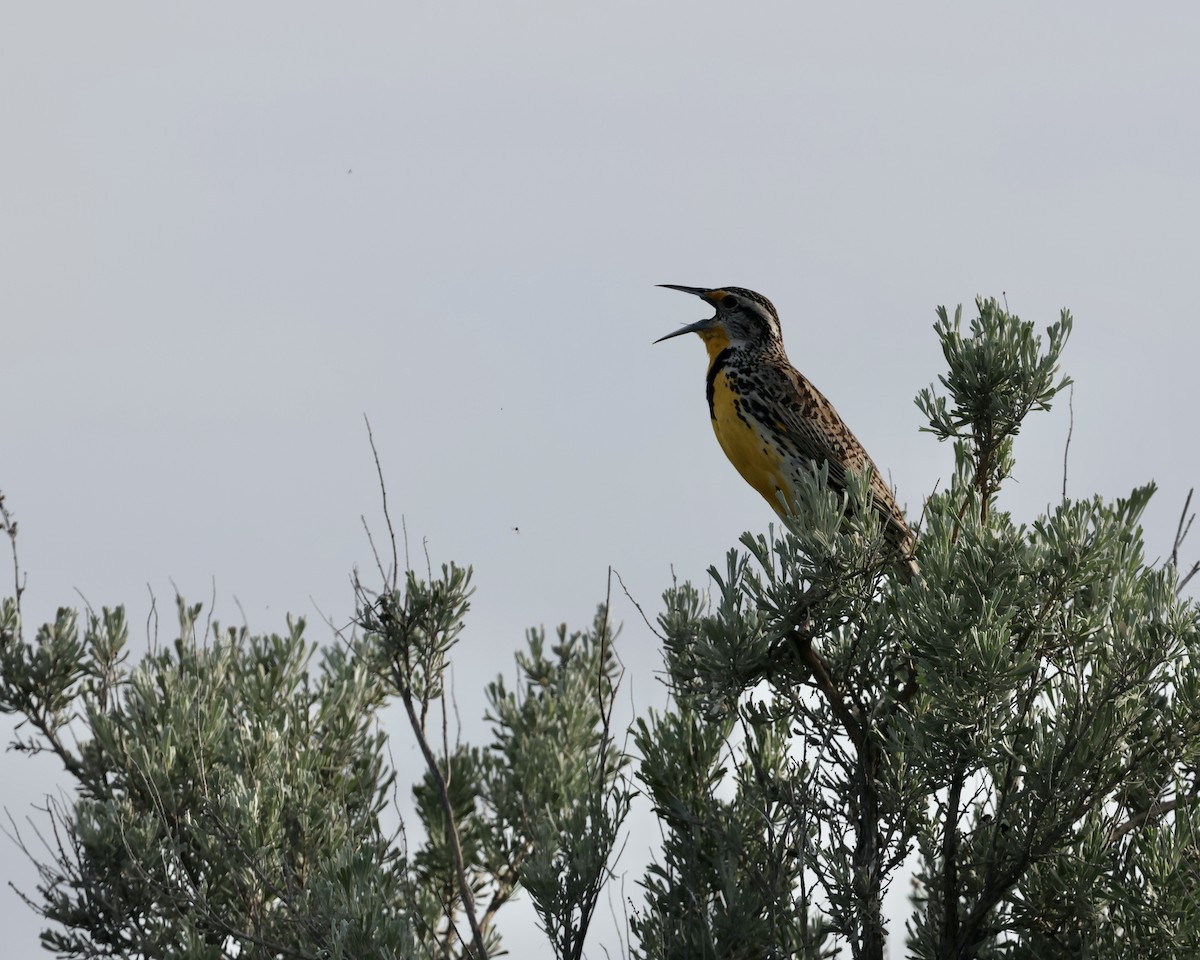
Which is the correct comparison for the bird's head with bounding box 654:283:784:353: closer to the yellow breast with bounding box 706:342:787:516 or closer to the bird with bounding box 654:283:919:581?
the bird with bounding box 654:283:919:581

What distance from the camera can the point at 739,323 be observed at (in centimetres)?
677

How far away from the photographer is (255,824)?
18.2ft

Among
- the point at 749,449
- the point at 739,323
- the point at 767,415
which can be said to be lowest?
the point at 749,449

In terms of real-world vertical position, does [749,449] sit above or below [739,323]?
below

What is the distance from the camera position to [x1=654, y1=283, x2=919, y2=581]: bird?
588 cm

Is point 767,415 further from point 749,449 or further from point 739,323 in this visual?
point 739,323

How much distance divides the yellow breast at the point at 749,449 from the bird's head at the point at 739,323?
58 centimetres

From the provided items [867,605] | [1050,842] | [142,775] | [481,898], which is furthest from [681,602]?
[481,898]

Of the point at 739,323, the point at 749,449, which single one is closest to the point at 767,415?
the point at 749,449

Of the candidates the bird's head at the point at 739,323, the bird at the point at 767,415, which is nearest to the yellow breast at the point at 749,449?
the bird at the point at 767,415

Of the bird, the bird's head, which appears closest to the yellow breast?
the bird

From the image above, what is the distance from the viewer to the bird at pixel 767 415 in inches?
231

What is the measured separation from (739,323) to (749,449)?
40.3 inches

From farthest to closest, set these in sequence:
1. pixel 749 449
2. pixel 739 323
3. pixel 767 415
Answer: pixel 739 323 → pixel 767 415 → pixel 749 449
